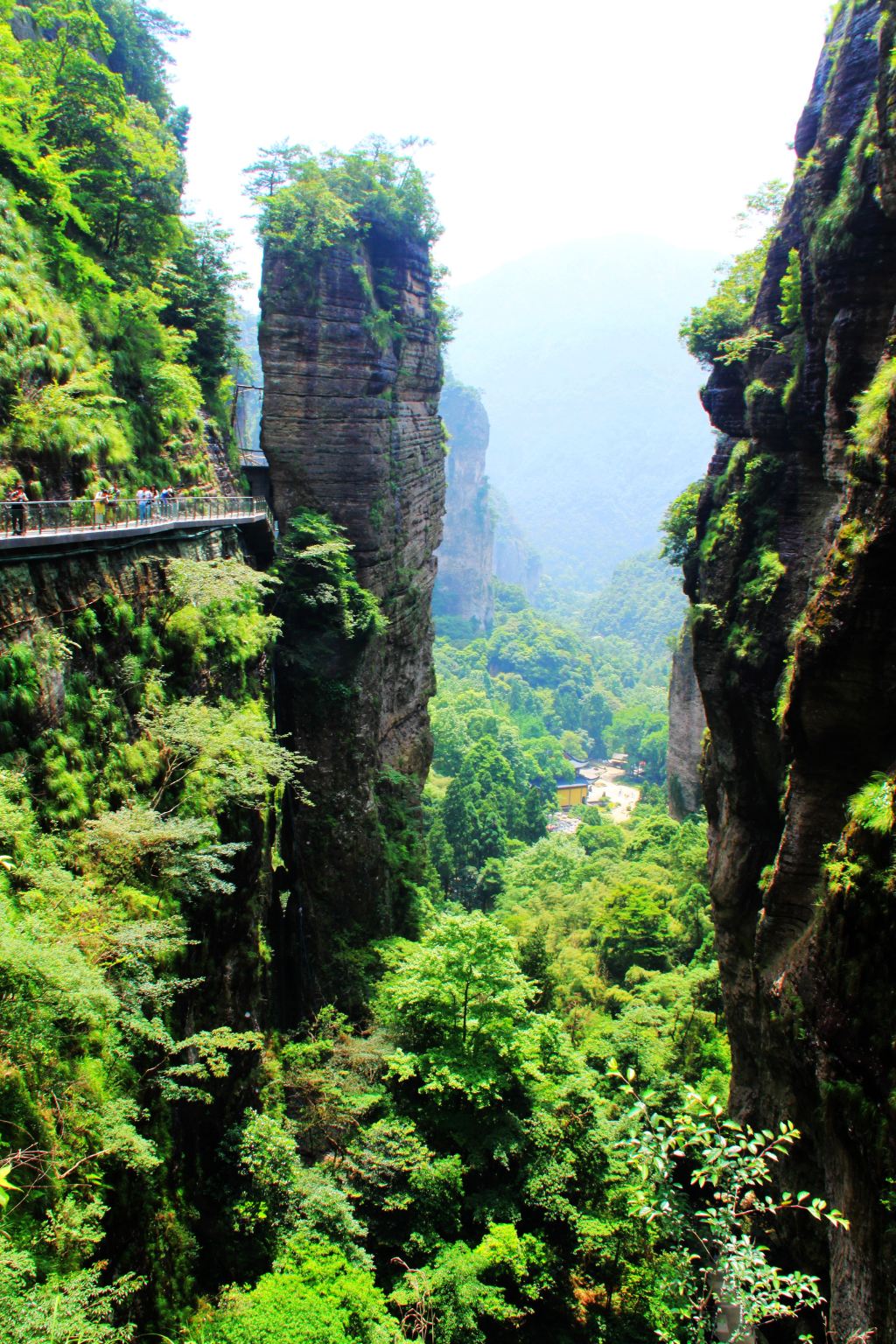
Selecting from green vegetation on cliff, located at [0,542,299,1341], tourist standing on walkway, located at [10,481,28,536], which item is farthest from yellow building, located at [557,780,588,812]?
tourist standing on walkway, located at [10,481,28,536]

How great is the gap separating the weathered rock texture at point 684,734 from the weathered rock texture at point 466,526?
69437 mm

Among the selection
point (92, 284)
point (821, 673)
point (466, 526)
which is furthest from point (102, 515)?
point (466, 526)

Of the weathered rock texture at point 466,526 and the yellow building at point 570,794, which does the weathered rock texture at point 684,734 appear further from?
the weathered rock texture at point 466,526

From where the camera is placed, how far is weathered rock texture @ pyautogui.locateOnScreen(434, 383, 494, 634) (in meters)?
117

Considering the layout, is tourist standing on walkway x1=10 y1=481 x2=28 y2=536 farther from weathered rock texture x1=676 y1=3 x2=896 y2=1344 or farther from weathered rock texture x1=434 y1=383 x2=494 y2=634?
weathered rock texture x1=434 y1=383 x2=494 y2=634

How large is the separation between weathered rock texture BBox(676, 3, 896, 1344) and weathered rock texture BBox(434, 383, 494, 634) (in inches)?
3757

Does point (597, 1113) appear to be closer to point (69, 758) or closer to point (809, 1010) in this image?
point (809, 1010)

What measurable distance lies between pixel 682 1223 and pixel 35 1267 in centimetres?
565

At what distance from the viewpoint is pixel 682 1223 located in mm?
7660

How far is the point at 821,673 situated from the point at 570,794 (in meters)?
70.9

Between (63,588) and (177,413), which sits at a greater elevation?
(177,413)

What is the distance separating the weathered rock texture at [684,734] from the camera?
42906 mm

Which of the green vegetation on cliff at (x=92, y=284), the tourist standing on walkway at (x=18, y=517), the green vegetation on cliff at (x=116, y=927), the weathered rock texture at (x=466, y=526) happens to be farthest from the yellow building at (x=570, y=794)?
the tourist standing on walkway at (x=18, y=517)

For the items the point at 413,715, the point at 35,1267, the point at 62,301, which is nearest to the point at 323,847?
the point at 413,715
